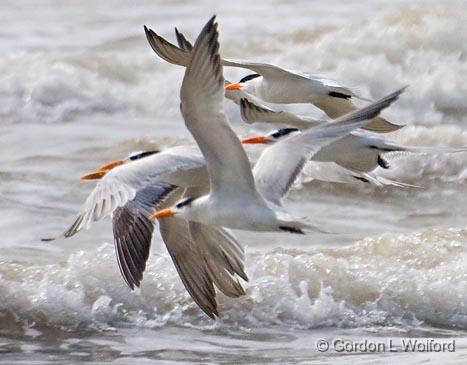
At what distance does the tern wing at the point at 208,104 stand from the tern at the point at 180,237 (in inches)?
32.4

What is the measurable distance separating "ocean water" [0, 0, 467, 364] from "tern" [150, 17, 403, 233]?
3.30ft

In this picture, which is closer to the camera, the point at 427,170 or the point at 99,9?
the point at 427,170

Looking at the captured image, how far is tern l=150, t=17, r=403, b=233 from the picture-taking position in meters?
6.19

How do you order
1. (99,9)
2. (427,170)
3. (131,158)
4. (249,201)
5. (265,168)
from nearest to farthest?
(249,201) → (265,168) → (131,158) → (427,170) → (99,9)

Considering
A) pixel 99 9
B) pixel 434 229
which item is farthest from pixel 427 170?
pixel 99 9

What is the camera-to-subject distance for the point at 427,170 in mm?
11656

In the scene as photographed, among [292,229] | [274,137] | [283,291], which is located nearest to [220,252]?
[274,137]

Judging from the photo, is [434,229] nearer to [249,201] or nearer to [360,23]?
[249,201]

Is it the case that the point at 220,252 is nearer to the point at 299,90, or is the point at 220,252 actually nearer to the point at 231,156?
the point at 299,90

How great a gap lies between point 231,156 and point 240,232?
3.38 m

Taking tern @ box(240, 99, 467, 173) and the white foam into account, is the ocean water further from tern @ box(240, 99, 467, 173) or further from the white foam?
tern @ box(240, 99, 467, 173)

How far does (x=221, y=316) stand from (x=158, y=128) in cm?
498

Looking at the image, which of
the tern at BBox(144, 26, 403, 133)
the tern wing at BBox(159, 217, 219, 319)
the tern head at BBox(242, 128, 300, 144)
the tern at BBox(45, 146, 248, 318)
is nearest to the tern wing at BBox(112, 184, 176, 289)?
the tern at BBox(45, 146, 248, 318)

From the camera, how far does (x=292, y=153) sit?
687cm
